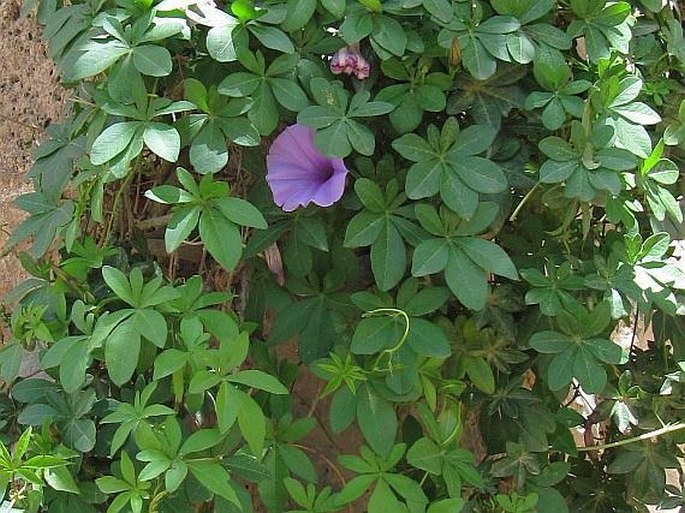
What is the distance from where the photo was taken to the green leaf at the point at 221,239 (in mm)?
879

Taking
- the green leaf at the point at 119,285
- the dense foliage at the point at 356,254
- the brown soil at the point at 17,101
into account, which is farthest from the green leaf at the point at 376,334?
the brown soil at the point at 17,101

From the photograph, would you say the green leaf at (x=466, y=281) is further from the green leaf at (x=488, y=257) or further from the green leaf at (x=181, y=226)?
the green leaf at (x=181, y=226)

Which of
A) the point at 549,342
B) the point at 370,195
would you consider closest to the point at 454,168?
Answer: the point at 370,195

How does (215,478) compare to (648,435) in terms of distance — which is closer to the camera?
(215,478)

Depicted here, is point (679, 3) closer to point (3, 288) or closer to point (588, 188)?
point (588, 188)

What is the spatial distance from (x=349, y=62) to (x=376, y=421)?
35cm

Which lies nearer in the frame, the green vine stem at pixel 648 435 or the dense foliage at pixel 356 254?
the dense foliage at pixel 356 254

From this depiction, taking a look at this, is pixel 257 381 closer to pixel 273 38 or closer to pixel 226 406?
pixel 226 406

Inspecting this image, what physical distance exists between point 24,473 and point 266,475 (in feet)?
0.71

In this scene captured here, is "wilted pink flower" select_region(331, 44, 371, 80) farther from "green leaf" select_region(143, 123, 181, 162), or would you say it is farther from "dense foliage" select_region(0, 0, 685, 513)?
"green leaf" select_region(143, 123, 181, 162)

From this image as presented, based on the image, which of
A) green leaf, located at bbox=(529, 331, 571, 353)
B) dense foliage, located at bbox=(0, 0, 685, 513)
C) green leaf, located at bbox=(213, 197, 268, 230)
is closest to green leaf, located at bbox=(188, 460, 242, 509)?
dense foliage, located at bbox=(0, 0, 685, 513)

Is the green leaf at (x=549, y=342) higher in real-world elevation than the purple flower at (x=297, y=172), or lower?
lower

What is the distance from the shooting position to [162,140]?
0.90 m

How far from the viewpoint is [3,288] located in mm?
1574
